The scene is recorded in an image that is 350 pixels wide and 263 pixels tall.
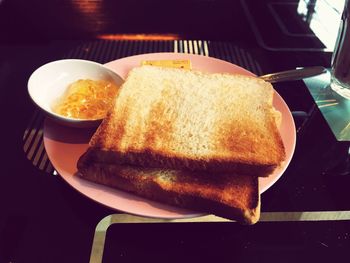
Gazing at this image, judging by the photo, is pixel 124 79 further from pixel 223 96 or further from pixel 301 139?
pixel 301 139

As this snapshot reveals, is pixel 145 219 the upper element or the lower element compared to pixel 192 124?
lower

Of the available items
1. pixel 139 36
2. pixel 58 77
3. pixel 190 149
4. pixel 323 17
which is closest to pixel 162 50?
pixel 139 36

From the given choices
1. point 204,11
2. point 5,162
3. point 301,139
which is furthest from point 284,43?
point 5,162

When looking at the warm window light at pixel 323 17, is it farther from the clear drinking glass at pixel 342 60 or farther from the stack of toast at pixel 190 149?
the stack of toast at pixel 190 149

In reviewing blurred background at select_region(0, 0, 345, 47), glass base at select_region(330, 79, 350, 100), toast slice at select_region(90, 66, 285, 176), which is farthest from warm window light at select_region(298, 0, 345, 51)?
toast slice at select_region(90, 66, 285, 176)

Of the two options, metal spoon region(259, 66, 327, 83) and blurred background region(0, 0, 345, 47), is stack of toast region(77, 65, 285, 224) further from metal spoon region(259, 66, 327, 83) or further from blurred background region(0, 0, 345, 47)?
blurred background region(0, 0, 345, 47)

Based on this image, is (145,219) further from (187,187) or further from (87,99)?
(87,99)

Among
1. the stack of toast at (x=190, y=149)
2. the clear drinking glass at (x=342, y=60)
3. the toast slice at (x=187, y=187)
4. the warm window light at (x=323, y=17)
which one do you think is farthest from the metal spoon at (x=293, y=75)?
the toast slice at (x=187, y=187)
